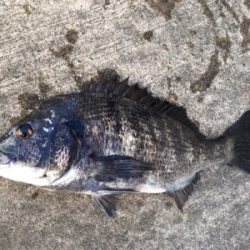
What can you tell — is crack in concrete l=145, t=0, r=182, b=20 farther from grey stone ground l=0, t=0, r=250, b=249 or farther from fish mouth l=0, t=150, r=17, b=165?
fish mouth l=0, t=150, r=17, b=165

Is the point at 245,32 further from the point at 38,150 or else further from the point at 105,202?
the point at 38,150

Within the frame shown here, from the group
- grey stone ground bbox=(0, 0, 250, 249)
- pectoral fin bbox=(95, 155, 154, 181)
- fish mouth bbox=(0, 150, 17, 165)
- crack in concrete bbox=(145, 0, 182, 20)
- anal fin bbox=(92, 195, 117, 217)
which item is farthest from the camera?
crack in concrete bbox=(145, 0, 182, 20)

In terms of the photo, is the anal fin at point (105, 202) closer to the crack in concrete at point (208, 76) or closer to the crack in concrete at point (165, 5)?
the crack in concrete at point (208, 76)

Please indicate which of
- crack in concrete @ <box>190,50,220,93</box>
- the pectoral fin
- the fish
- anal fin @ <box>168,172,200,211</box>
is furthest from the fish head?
crack in concrete @ <box>190,50,220,93</box>

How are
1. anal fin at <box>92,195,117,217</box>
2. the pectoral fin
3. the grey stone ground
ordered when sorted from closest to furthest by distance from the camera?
the pectoral fin
anal fin at <box>92,195,117,217</box>
the grey stone ground

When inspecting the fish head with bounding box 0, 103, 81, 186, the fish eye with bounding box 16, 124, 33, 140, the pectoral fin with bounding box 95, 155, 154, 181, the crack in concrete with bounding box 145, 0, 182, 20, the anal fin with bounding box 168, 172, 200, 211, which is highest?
the crack in concrete with bounding box 145, 0, 182, 20

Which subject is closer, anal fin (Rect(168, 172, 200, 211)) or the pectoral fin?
the pectoral fin

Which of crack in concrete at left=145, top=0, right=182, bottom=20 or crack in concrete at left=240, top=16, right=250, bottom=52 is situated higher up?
crack in concrete at left=145, top=0, right=182, bottom=20

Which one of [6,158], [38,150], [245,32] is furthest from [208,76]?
[6,158]
